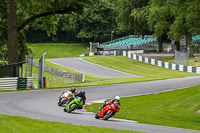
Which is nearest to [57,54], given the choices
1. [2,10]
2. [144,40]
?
[144,40]

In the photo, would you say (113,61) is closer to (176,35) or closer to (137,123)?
(176,35)

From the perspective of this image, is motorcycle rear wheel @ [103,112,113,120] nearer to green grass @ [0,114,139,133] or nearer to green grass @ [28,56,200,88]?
green grass @ [0,114,139,133]

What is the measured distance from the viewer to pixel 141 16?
72.4 metres

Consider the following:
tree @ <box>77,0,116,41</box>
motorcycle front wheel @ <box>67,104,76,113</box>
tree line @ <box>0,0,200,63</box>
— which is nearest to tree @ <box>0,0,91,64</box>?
tree line @ <box>0,0,200,63</box>

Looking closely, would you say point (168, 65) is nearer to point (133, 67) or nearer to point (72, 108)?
point (133, 67)

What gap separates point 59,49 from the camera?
101688 mm

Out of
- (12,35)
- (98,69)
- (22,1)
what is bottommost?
(98,69)

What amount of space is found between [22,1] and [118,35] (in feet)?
248

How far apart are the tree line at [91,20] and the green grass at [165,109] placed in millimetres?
7435

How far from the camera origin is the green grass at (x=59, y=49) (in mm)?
97787

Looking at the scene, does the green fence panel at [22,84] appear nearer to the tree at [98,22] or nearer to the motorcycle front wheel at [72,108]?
the motorcycle front wheel at [72,108]

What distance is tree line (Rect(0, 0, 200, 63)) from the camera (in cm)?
3622

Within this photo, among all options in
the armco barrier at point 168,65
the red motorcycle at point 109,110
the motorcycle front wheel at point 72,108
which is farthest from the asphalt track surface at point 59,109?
the armco barrier at point 168,65

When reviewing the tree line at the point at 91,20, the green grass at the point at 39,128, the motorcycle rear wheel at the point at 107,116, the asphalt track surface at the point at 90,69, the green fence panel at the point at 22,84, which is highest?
the tree line at the point at 91,20
